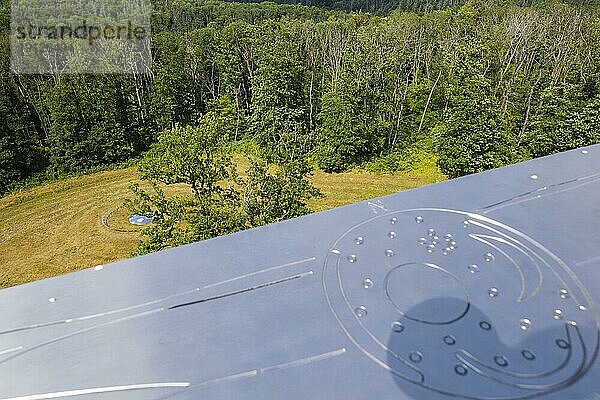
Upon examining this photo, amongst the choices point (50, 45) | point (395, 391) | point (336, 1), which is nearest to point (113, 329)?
point (395, 391)

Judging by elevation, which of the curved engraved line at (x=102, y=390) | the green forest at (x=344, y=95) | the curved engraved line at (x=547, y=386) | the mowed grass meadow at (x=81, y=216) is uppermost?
the curved engraved line at (x=547, y=386)

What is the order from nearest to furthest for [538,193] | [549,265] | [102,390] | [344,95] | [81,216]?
[102,390], [549,265], [538,193], [81,216], [344,95]

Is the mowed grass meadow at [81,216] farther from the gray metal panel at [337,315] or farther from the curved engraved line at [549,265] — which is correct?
the curved engraved line at [549,265]

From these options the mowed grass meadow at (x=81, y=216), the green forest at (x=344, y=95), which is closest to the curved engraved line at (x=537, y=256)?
the mowed grass meadow at (x=81, y=216)

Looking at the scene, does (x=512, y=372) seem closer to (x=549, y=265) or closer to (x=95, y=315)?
(x=549, y=265)

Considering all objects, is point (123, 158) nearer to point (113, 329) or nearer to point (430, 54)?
point (430, 54)

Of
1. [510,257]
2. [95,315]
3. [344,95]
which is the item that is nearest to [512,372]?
[510,257]

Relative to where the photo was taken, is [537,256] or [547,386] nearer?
[547,386]
